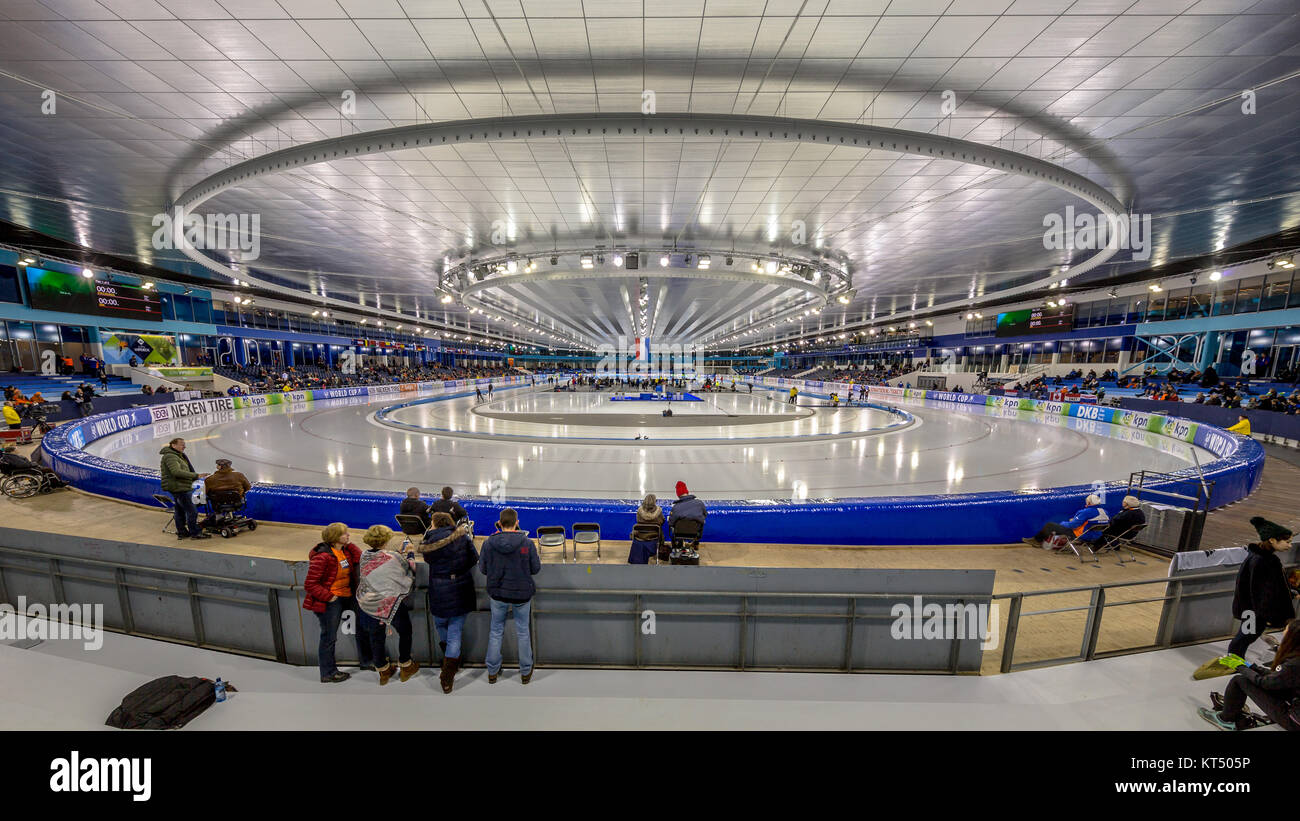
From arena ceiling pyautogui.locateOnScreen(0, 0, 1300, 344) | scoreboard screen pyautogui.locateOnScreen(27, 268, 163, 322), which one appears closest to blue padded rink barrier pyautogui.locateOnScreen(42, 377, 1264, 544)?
arena ceiling pyautogui.locateOnScreen(0, 0, 1300, 344)

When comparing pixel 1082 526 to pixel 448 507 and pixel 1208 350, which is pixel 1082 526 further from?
pixel 1208 350

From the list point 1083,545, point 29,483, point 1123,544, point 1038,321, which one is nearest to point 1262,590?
point 1083,545

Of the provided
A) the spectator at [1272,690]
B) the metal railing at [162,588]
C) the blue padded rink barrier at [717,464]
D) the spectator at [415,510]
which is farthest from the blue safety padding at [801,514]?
the spectator at [1272,690]

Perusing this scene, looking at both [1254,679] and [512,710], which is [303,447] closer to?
[512,710]

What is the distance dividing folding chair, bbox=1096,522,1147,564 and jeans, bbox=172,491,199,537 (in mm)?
13397

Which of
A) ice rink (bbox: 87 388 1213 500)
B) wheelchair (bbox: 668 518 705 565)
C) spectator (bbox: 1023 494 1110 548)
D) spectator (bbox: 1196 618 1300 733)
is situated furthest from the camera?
ice rink (bbox: 87 388 1213 500)

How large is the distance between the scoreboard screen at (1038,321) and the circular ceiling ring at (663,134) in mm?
28919

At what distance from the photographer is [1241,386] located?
68.9ft

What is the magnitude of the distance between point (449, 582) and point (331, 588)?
930 millimetres

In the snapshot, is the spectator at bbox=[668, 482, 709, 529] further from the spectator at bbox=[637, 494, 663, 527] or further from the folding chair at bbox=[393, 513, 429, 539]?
the folding chair at bbox=[393, 513, 429, 539]

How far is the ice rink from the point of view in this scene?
388 inches

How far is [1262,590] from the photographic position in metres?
3.69

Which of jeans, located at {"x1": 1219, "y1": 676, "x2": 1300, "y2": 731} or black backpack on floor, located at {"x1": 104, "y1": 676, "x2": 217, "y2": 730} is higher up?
jeans, located at {"x1": 1219, "y1": 676, "x2": 1300, "y2": 731}
